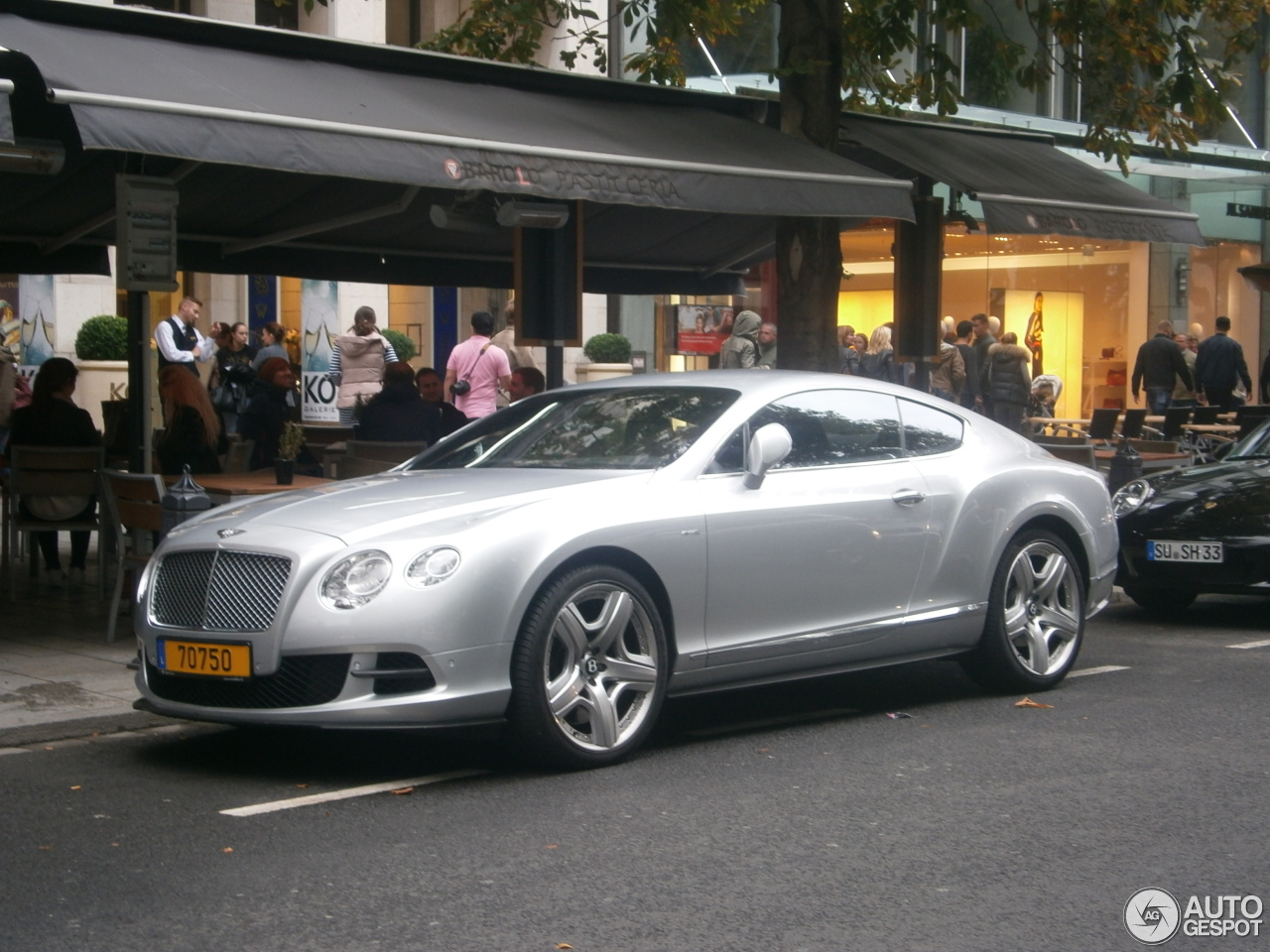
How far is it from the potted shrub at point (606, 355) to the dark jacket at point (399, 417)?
42.3 ft

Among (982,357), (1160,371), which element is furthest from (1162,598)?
(1160,371)

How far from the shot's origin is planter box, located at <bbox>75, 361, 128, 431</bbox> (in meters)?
21.5

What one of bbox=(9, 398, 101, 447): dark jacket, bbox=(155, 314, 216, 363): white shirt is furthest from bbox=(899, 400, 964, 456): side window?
bbox=(155, 314, 216, 363): white shirt

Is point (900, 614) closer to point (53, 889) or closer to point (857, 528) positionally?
point (857, 528)

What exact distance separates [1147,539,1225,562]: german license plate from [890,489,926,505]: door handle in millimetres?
3508

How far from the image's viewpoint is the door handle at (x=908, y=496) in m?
7.57

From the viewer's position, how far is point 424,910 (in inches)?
183

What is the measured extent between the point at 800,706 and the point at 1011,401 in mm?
12937

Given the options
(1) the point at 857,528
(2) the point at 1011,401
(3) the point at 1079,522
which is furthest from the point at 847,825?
(2) the point at 1011,401

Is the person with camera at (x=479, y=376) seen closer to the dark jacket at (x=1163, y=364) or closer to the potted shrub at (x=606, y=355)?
the potted shrub at (x=606, y=355)

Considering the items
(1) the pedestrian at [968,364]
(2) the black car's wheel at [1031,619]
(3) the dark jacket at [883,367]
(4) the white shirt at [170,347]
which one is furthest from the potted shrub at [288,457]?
(3) the dark jacket at [883,367]

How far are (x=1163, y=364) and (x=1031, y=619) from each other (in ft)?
51.7

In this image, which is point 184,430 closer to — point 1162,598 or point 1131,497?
point 1131,497

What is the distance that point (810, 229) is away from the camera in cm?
1247
